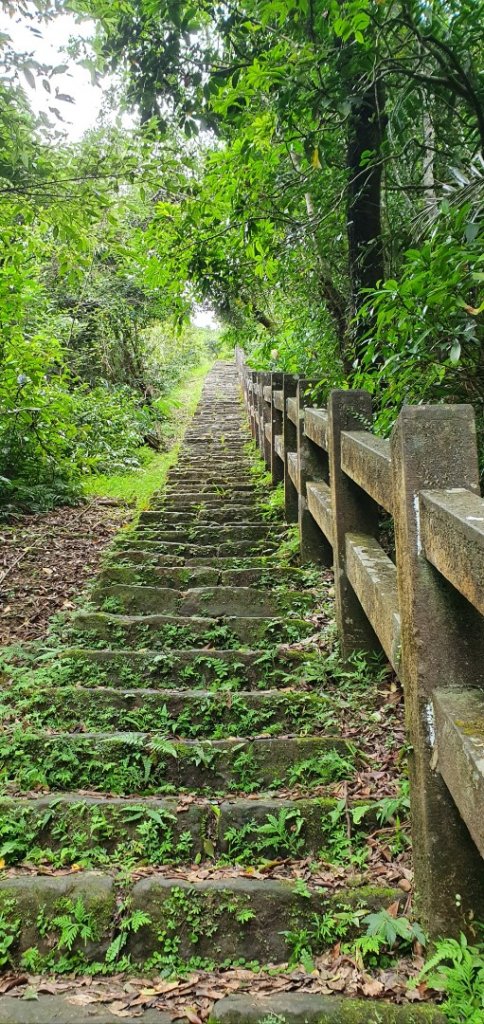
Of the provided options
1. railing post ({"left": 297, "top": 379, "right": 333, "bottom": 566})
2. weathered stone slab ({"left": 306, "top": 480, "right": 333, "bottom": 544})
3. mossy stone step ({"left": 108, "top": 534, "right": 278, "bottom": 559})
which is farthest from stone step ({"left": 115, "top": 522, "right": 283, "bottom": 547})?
weathered stone slab ({"left": 306, "top": 480, "right": 333, "bottom": 544})

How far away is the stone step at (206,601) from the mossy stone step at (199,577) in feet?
0.53

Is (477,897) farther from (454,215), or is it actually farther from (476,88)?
(476,88)

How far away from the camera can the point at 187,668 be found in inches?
139

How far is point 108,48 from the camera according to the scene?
5102mm

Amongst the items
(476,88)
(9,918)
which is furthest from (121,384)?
(9,918)

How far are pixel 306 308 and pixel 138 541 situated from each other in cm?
385

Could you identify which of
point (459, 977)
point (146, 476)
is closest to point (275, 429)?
point (146, 476)

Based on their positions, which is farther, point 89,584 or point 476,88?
point 89,584

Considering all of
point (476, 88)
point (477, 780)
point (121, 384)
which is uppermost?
point (476, 88)

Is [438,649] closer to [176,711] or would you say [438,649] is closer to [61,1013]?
[61,1013]

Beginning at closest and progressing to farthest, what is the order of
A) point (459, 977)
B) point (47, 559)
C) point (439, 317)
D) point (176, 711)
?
point (459, 977) < point (439, 317) < point (176, 711) < point (47, 559)

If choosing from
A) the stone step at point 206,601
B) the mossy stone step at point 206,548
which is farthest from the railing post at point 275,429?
the stone step at point 206,601

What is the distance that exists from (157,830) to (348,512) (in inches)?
70.7

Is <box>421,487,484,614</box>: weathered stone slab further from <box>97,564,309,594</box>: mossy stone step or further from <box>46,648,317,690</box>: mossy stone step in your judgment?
<box>97,564,309,594</box>: mossy stone step
